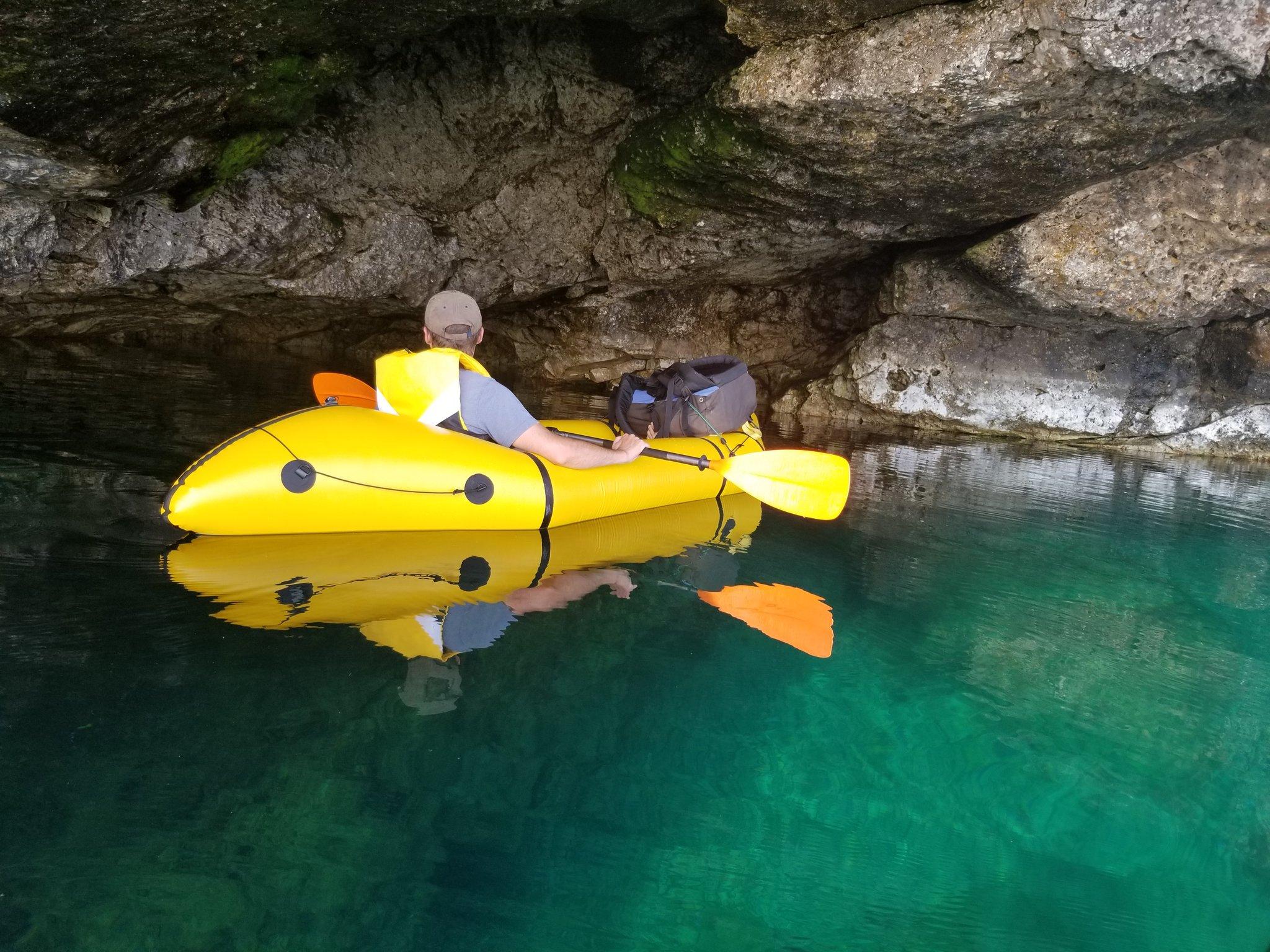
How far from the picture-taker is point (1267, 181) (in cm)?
653

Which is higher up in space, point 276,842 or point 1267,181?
point 1267,181

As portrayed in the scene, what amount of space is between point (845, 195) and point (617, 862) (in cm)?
593

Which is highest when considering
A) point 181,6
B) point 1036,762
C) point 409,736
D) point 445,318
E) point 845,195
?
point 181,6

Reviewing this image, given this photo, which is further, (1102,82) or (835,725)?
(1102,82)

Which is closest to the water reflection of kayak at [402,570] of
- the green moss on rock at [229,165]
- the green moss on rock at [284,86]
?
the green moss on rock at [284,86]

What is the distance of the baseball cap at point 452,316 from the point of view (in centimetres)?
377

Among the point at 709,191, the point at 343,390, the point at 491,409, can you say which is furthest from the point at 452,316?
the point at 709,191

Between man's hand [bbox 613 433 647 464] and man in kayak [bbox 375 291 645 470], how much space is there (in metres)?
0.20

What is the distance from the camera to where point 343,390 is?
5070 millimetres

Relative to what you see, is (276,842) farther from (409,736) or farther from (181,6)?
(181,6)

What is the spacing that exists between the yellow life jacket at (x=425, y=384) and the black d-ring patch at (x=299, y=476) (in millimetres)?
491

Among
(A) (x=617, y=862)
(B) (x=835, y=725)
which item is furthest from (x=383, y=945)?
(B) (x=835, y=725)

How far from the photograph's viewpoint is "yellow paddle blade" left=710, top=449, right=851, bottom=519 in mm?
4305

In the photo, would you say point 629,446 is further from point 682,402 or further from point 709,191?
point 709,191
